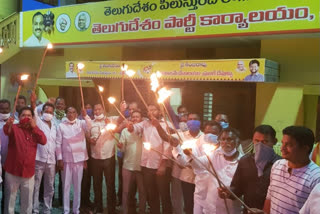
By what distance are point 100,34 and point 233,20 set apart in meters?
4.40

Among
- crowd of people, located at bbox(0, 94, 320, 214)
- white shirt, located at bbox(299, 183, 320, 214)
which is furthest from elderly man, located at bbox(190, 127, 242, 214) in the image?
white shirt, located at bbox(299, 183, 320, 214)

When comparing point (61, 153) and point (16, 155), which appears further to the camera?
point (61, 153)

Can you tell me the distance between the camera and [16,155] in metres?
4.97

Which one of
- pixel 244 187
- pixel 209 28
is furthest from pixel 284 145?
pixel 209 28

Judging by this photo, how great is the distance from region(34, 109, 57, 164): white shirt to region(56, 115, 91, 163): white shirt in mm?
89

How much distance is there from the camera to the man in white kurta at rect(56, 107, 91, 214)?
18.5ft

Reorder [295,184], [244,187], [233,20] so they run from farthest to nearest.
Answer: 1. [233,20]
2. [244,187]
3. [295,184]

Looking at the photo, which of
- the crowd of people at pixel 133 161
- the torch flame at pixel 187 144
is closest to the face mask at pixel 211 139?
the crowd of people at pixel 133 161

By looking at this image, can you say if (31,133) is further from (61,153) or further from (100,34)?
(100,34)

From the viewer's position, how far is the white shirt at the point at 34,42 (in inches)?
473

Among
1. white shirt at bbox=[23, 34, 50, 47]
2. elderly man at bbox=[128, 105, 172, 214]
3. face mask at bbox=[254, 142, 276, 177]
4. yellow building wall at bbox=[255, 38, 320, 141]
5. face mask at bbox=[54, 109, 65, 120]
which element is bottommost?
elderly man at bbox=[128, 105, 172, 214]

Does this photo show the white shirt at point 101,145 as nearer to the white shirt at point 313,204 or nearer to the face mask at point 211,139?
the face mask at point 211,139

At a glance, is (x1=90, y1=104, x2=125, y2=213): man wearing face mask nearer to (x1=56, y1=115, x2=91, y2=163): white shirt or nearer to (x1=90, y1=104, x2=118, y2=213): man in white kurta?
(x1=90, y1=104, x2=118, y2=213): man in white kurta

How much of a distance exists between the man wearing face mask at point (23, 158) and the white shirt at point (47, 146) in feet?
1.26
